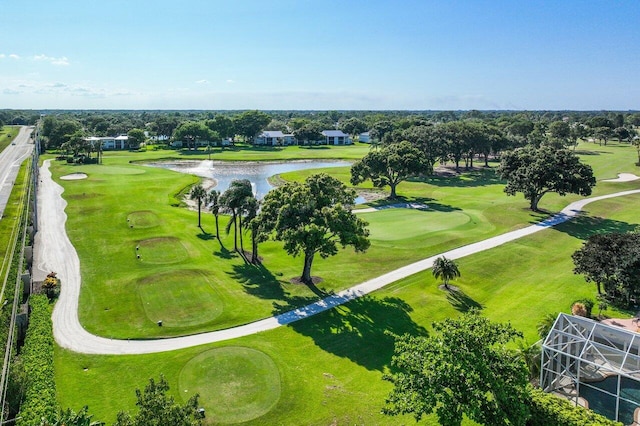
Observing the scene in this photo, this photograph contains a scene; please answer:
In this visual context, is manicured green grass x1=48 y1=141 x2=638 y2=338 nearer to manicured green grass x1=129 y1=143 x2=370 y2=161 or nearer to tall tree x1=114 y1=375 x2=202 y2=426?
tall tree x1=114 y1=375 x2=202 y2=426

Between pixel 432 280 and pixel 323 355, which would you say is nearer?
pixel 323 355

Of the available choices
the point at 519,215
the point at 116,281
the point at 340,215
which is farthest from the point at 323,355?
the point at 519,215

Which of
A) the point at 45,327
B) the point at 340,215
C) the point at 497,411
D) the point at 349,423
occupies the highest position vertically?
the point at 340,215

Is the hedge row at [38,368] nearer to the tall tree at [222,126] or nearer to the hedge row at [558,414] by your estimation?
the hedge row at [558,414]

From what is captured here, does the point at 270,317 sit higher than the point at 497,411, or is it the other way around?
the point at 497,411

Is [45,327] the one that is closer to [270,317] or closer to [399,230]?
[270,317]

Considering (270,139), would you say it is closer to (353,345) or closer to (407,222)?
(407,222)

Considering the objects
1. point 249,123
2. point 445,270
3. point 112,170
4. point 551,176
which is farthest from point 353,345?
point 249,123

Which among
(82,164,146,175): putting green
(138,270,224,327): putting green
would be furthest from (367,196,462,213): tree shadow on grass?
Answer: (82,164,146,175): putting green
